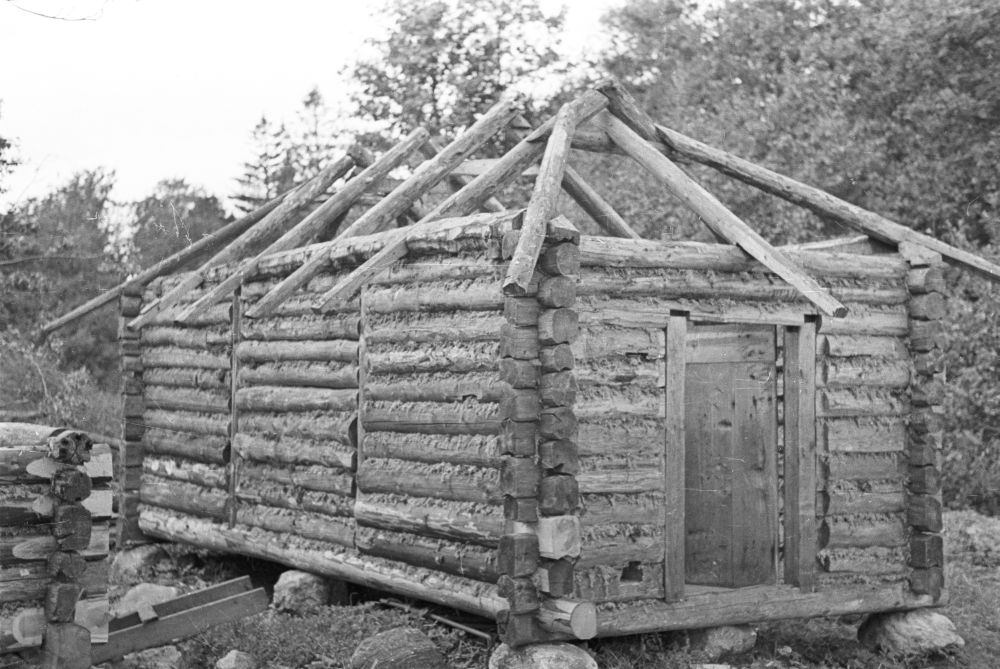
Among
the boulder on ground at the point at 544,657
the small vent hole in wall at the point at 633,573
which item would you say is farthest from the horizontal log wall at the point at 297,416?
the small vent hole in wall at the point at 633,573

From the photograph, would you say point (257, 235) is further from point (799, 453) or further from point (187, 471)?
point (799, 453)

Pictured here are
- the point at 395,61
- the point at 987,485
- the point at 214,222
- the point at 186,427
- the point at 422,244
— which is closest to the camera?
the point at 422,244

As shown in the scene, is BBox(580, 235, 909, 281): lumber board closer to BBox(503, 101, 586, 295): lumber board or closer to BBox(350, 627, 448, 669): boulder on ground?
BBox(503, 101, 586, 295): lumber board

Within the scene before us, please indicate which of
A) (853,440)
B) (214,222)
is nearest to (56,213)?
(214,222)

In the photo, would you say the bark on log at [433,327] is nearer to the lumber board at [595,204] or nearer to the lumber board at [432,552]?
the lumber board at [432,552]

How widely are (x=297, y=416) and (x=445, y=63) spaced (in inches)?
614

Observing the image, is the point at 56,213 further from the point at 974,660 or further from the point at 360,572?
the point at 974,660

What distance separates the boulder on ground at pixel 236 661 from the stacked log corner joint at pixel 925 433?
5.37m

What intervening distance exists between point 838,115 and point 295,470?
43.7 feet

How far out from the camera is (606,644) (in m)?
9.31

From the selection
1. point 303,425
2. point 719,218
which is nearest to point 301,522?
point 303,425

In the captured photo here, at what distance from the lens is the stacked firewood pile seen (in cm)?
Result: 802

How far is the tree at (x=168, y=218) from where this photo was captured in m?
26.1

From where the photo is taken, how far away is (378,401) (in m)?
10.5
